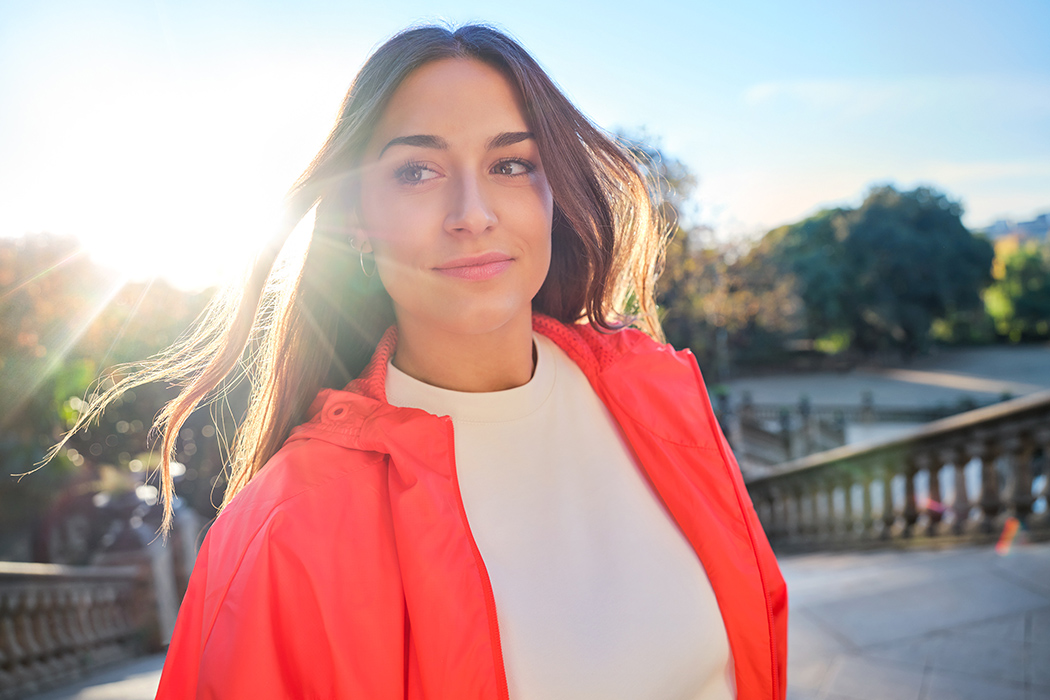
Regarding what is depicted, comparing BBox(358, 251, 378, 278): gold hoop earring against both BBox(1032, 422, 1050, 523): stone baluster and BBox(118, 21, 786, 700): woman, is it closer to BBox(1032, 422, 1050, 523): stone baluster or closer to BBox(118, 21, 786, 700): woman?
BBox(118, 21, 786, 700): woman

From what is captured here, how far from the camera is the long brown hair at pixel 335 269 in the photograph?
153cm

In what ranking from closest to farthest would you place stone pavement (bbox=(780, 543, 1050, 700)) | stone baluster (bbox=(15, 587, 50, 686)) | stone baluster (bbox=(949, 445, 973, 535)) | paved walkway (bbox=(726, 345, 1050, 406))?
stone pavement (bbox=(780, 543, 1050, 700)) → stone baluster (bbox=(949, 445, 973, 535)) → stone baluster (bbox=(15, 587, 50, 686)) → paved walkway (bbox=(726, 345, 1050, 406))

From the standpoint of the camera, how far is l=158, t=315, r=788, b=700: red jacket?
1.15 metres

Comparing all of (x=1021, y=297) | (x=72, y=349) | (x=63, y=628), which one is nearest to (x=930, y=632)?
(x=63, y=628)

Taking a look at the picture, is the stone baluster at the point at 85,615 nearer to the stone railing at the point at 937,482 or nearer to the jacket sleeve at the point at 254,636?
the jacket sleeve at the point at 254,636

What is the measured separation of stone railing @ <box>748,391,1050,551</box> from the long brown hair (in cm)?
441

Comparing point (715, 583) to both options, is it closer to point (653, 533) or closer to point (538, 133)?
point (653, 533)

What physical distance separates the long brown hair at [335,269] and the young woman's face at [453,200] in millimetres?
51

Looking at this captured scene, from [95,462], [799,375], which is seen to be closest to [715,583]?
[95,462]

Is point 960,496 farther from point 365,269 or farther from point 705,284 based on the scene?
point 705,284

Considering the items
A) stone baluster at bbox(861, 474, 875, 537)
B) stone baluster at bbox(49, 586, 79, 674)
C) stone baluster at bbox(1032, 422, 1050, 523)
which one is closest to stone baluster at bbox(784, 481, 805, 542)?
stone baluster at bbox(861, 474, 875, 537)

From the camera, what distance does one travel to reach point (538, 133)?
62.5 inches

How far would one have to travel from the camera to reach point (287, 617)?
1162 millimetres

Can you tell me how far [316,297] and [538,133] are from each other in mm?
694
